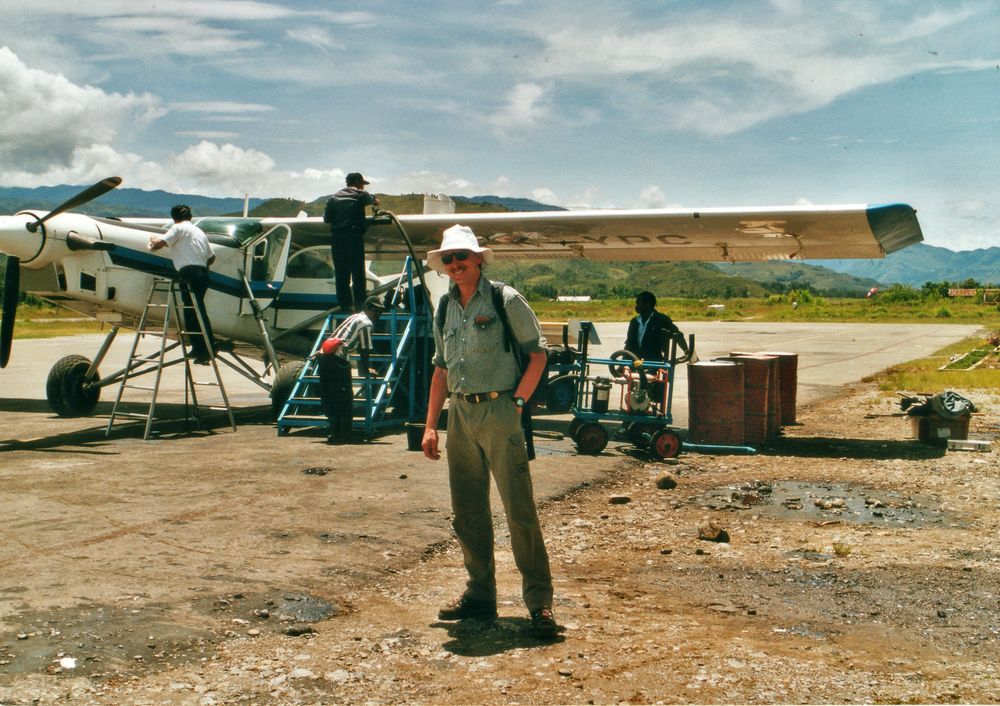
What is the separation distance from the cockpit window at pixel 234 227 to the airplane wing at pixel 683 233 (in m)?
1.04

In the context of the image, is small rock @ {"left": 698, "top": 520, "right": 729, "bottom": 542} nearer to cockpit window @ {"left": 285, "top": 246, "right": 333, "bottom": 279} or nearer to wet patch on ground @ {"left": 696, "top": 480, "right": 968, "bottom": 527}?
wet patch on ground @ {"left": 696, "top": 480, "right": 968, "bottom": 527}

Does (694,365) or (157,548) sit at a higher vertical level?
(694,365)

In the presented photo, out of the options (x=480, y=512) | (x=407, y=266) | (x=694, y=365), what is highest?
(x=407, y=266)

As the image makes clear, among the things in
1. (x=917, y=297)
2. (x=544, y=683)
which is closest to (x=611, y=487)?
(x=544, y=683)

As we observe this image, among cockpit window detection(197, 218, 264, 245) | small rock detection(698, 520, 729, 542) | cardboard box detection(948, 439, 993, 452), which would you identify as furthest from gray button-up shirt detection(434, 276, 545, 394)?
cockpit window detection(197, 218, 264, 245)

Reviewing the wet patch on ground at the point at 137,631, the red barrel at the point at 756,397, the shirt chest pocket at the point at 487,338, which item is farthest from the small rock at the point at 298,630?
the red barrel at the point at 756,397

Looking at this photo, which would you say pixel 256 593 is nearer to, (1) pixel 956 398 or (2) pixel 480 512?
(2) pixel 480 512

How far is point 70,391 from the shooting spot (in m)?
12.4

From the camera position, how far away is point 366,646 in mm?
4004

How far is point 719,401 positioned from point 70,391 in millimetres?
8775

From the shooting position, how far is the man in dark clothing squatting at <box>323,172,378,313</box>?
10.7m

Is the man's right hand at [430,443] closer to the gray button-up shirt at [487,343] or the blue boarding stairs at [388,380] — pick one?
the gray button-up shirt at [487,343]

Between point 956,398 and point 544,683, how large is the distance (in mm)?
8588

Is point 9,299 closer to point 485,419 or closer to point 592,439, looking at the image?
point 592,439
